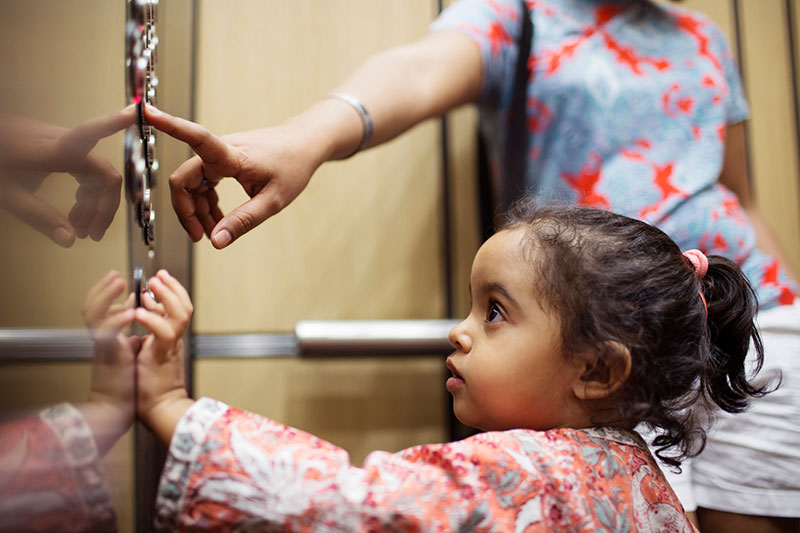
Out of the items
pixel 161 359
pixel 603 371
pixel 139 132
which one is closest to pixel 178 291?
pixel 161 359

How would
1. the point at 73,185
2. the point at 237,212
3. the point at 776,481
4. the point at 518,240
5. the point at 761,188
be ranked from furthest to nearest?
the point at 761,188, the point at 776,481, the point at 518,240, the point at 237,212, the point at 73,185

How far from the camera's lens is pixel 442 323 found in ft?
3.90

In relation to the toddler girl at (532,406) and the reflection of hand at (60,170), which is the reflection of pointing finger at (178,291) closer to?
the toddler girl at (532,406)

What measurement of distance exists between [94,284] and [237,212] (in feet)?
0.54

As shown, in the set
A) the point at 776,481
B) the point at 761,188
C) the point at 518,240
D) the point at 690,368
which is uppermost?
the point at 761,188

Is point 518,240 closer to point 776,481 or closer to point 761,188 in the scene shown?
point 776,481

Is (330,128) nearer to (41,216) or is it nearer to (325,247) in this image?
(41,216)

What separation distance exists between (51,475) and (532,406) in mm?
451

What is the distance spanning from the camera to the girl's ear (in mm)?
633

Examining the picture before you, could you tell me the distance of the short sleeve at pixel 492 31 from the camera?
3.06 feet

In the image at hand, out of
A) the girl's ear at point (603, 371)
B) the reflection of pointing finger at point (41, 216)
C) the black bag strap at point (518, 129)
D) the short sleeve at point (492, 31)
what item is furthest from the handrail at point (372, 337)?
the reflection of pointing finger at point (41, 216)

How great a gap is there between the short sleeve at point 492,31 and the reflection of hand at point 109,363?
24.3 inches

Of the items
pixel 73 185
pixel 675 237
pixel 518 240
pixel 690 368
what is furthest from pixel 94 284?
pixel 675 237

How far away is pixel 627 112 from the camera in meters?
0.95
